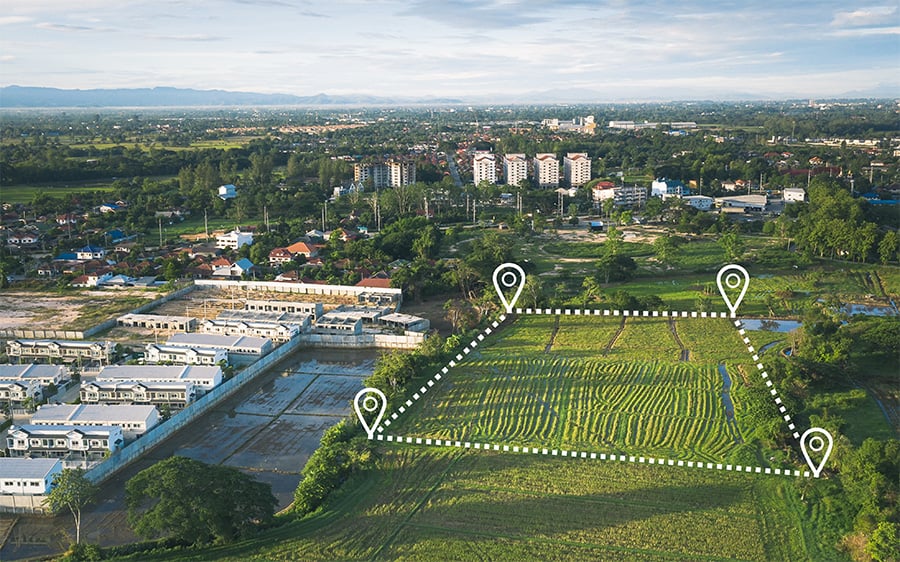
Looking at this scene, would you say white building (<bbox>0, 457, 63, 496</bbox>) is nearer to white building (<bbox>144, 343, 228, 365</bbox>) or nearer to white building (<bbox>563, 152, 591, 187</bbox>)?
white building (<bbox>144, 343, 228, 365</bbox>)

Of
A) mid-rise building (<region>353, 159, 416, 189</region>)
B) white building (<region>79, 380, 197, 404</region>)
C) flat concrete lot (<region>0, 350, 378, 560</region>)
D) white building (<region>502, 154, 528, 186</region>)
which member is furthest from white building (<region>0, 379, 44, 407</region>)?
white building (<region>502, 154, 528, 186</region>)

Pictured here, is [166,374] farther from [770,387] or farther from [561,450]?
[770,387]

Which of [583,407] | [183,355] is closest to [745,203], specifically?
[583,407]

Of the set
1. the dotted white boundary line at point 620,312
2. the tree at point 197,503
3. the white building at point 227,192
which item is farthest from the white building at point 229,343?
the white building at point 227,192

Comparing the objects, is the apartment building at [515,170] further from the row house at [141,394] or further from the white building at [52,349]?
the row house at [141,394]

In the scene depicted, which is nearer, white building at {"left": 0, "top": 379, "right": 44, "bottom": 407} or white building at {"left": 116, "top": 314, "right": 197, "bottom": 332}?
white building at {"left": 0, "top": 379, "right": 44, "bottom": 407}

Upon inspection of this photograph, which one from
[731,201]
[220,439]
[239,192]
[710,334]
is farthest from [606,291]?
[239,192]
